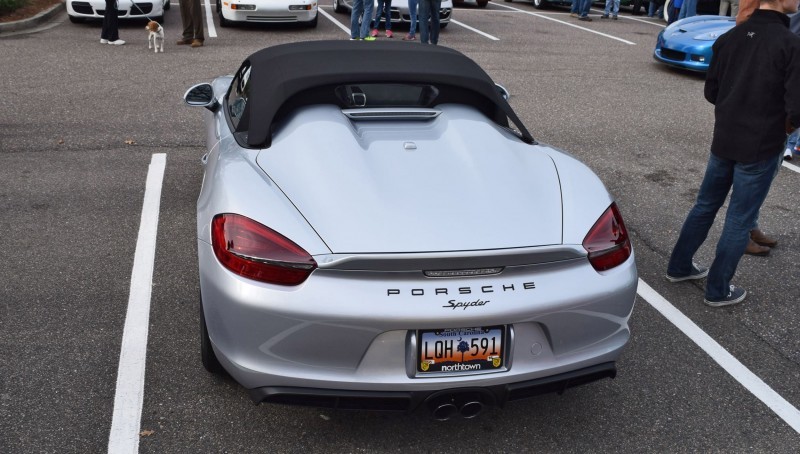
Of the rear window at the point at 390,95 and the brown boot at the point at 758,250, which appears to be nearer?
the rear window at the point at 390,95

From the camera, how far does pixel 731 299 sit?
14.9 ft

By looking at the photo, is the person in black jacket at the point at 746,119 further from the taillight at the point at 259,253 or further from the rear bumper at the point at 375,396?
the taillight at the point at 259,253

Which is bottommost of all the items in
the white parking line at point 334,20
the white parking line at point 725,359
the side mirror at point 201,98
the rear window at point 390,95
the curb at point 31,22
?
the white parking line at point 725,359

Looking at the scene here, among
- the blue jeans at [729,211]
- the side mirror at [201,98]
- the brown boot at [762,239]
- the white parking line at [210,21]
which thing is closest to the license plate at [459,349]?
the blue jeans at [729,211]

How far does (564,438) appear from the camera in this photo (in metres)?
3.24

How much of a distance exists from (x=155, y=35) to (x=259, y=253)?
907 centimetres

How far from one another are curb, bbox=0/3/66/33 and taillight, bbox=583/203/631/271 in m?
11.8

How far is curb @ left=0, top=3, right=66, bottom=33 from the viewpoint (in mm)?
12444

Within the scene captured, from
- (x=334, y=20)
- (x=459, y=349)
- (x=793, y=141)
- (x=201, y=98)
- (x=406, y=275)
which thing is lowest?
(x=793, y=141)

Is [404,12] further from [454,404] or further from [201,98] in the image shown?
[454,404]

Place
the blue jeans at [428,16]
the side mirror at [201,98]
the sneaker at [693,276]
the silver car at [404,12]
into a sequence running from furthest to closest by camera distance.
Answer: the silver car at [404,12] < the blue jeans at [428,16] < the sneaker at [693,276] < the side mirror at [201,98]

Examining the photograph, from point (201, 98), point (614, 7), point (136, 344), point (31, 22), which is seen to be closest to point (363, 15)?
point (31, 22)

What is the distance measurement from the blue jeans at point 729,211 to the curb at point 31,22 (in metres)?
11.4

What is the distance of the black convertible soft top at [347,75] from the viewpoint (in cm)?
367
